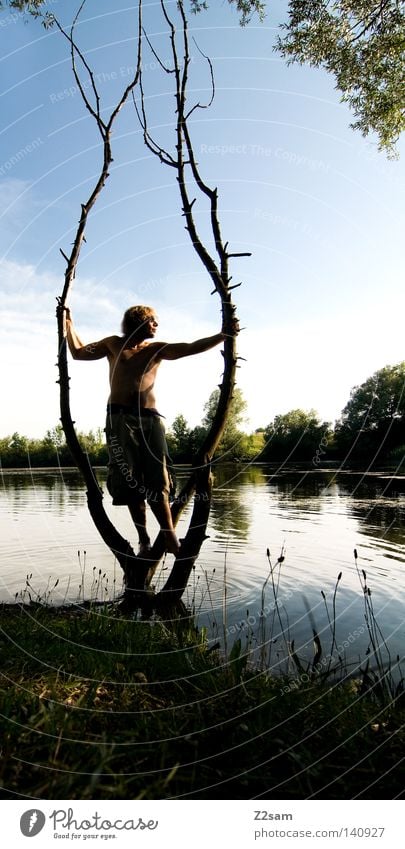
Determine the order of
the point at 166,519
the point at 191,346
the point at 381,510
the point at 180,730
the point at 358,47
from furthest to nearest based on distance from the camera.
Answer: the point at 381,510
the point at 358,47
the point at 166,519
the point at 191,346
the point at 180,730

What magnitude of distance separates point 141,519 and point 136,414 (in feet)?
4.86

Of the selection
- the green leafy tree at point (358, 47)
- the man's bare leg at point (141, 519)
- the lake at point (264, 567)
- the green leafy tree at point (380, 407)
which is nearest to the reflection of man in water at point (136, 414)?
the man's bare leg at point (141, 519)

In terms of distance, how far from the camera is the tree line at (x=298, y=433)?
13.0 meters

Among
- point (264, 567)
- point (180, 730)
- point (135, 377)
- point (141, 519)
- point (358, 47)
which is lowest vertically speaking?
point (264, 567)

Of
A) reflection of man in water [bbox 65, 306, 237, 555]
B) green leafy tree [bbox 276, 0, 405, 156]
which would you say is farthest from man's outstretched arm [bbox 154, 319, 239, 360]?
green leafy tree [bbox 276, 0, 405, 156]

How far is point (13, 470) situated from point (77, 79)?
68086mm

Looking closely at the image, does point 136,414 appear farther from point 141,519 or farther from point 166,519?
point 141,519

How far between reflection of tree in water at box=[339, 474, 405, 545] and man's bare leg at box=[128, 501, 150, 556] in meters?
8.85

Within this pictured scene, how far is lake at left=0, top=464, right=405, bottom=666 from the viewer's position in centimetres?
705

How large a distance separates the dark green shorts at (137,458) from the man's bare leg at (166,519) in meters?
0.06

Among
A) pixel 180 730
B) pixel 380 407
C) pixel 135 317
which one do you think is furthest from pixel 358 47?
pixel 380 407

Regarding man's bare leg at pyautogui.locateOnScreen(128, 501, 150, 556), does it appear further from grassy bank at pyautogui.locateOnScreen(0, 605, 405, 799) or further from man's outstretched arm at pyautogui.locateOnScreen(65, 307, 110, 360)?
grassy bank at pyautogui.locateOnScreen(0, 605, 405, 799)

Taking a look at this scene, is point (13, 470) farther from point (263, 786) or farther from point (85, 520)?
point (263, 786)

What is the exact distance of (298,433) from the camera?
17953mm
